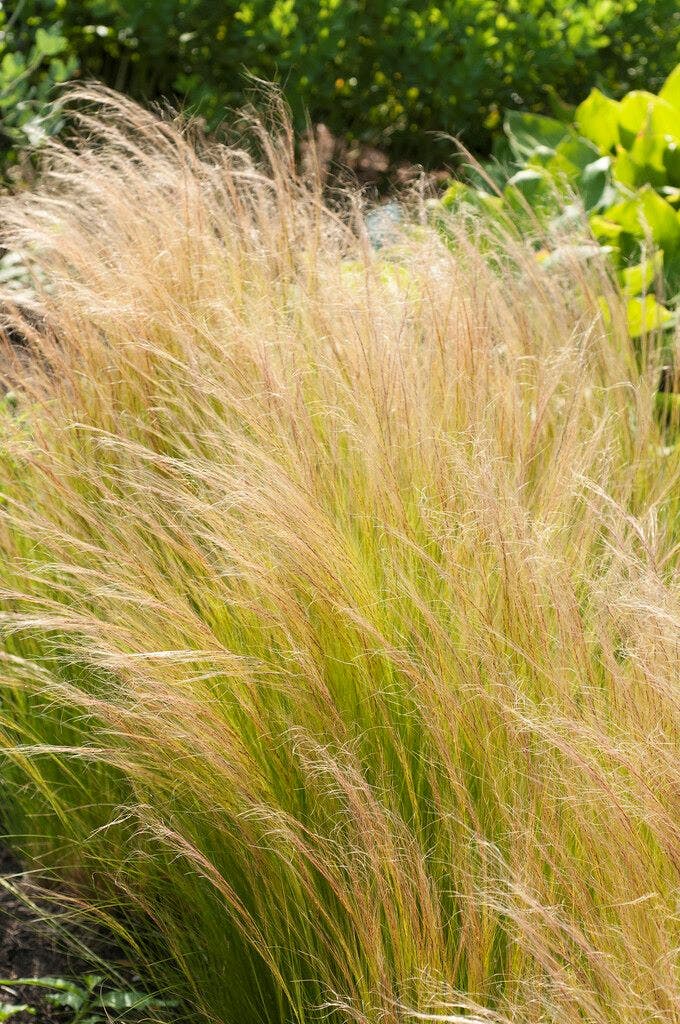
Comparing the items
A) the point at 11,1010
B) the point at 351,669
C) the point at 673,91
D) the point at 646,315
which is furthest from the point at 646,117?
the point at 11,1010

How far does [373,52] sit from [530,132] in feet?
5.29

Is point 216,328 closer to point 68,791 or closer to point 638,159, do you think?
point 68,791

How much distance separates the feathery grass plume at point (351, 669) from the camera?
1452mm

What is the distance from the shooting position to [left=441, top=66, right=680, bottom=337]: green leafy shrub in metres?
3.23

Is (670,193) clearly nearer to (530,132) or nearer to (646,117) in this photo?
(646,117)

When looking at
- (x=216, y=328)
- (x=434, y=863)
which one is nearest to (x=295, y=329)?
(x=216, y=328)

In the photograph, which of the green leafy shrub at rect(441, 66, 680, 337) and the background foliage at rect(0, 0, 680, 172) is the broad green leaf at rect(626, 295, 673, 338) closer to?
the green leafy shrub at rect(441, 66, 680, 337)

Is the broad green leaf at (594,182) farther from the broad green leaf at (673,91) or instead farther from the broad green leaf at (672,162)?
the broad green leaf at (673,91)

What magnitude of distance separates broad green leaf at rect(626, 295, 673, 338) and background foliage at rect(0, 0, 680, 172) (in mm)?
2495

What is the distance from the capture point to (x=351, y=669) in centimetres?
179

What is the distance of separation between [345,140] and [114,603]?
13.6ft

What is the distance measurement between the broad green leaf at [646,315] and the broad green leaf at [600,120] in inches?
37.1

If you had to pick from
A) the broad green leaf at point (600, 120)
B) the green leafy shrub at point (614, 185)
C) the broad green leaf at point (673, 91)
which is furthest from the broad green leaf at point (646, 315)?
the broad green leaf at point (673, 91)

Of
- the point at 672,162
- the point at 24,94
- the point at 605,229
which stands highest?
the point at 24,94
